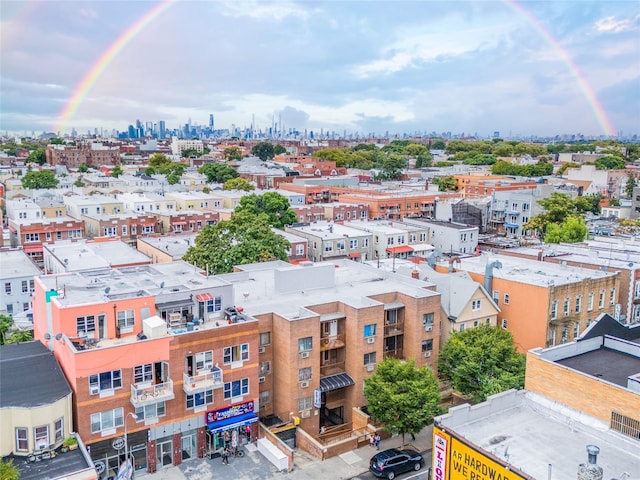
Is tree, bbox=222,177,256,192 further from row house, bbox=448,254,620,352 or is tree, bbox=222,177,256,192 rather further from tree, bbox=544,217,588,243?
row house, bbox=448,254,620,352

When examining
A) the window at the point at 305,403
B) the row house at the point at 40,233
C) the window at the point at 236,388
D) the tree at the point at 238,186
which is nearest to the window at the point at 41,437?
the window at the point at 236,388

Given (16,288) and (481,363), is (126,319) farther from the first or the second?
(16,288)

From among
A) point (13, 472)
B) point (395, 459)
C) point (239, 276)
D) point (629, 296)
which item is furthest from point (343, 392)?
point (629, 296)

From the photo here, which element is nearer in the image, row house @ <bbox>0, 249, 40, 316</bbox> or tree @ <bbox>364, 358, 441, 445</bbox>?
tree @ <bbox>364, 358, 441, 445</bbox>

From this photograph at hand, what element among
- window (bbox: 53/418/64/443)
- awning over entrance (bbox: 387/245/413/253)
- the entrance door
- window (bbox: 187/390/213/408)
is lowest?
the entrance door

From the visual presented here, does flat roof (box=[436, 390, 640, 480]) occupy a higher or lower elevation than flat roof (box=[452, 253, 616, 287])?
lower

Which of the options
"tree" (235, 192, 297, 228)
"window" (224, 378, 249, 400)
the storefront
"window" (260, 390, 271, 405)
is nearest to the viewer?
the storefront

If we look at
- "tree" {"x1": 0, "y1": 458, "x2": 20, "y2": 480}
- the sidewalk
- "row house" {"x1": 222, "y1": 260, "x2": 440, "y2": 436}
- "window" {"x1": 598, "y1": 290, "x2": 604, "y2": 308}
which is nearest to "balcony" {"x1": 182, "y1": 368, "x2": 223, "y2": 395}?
the sidewalk

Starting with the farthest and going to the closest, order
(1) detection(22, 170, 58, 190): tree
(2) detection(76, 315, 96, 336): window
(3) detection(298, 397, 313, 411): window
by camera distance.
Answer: (1) detection(22, 170, 58, 190): tree → (3) detection(298, 397, 313, 411): window → (2) detection(76, 315, 96, 336): window
